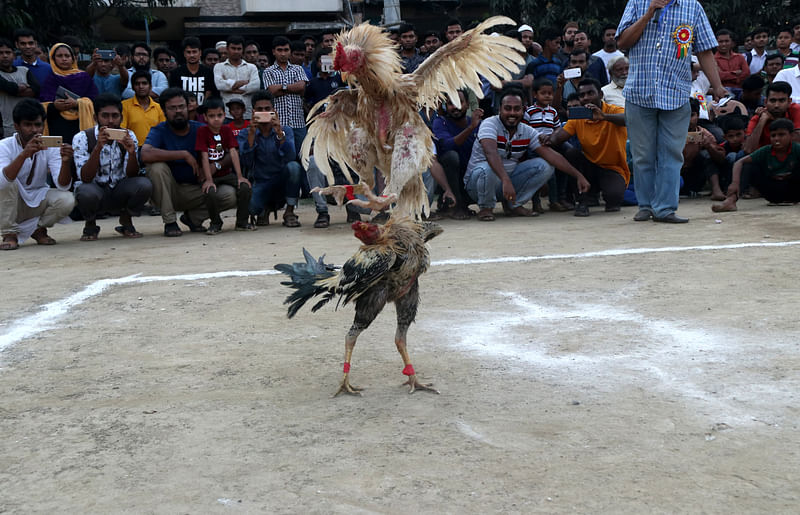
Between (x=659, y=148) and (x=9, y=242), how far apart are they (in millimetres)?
6286

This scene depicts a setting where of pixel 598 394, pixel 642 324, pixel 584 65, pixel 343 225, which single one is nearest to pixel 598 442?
pixel 598 394

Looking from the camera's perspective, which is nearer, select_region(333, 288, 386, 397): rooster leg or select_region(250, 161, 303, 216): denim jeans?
select_region(333, 288, 386, 397): rooster leg

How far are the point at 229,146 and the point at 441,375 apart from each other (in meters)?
5.87

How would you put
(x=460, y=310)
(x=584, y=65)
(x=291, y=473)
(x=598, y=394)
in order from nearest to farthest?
1. (x=291, y=473)
2. (x=598, y=394)
3. (x=460, y=310)
4. (x=584, y=65)

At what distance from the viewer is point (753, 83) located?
11305 mm

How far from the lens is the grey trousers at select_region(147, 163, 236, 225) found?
8883 mm

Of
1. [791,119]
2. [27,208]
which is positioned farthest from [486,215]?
[27,208]

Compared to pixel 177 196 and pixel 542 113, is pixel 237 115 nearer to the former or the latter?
pixel 177 196

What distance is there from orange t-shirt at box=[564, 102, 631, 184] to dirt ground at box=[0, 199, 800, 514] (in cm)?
307

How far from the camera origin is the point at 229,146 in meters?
9.15

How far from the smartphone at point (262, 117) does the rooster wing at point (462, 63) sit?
4727mm

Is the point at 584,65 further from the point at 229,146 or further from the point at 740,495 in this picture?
the point at 740,495

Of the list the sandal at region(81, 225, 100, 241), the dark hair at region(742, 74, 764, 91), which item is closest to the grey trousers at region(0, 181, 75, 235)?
the sandal at region(81, 225, 100, 241)

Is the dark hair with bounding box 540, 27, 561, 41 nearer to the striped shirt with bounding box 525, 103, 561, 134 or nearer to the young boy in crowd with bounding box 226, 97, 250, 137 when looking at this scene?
the striped shirt with bounding box 525, 103, 561, 134
